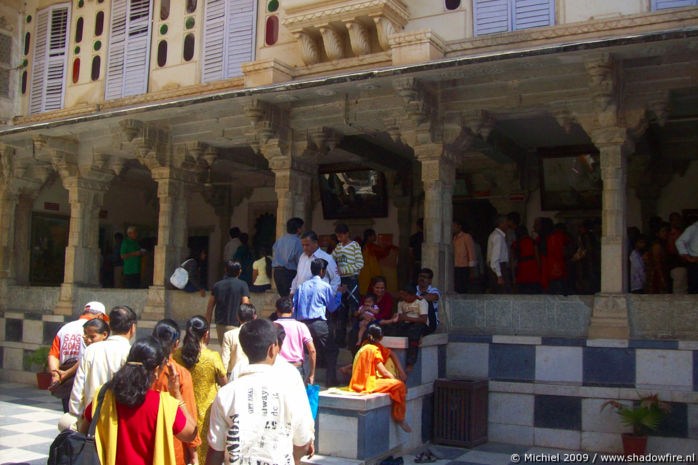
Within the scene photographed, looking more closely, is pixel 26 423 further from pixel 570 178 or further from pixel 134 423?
pixel 570 178

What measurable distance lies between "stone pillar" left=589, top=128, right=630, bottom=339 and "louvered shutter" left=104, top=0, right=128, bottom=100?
816cm

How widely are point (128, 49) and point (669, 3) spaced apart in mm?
8677

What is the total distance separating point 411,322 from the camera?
816 centimetres

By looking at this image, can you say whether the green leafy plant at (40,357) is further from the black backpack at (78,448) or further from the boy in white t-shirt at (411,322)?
the black backpack at (78,448)

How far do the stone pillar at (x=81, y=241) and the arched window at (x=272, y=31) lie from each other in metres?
4.34

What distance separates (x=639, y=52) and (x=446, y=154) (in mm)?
2696

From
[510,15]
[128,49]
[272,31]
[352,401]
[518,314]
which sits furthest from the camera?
[128,49]

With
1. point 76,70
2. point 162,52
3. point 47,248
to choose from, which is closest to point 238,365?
point 162,52

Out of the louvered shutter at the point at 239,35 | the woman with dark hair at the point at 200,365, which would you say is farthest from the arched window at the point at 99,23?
the woman with dark hair at the point at 200,365

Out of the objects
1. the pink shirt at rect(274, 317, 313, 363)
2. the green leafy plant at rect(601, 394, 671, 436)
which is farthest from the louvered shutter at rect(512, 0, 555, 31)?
the pink shirt at rect(274, 317, 313, 363)

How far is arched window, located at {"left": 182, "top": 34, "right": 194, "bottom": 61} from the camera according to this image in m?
11.7

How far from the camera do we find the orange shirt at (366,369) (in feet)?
23.7

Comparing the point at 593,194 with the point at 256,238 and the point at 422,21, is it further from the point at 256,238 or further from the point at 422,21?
the point at 256,238

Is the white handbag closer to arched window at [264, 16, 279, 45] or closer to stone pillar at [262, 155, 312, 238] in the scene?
stone pillar at [262, 155, 312, 238]
